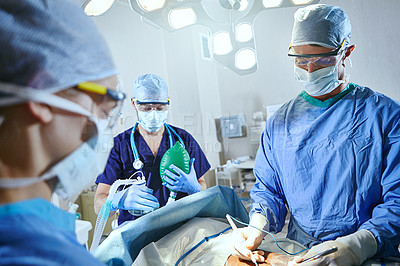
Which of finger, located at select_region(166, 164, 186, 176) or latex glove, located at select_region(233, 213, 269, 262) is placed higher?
finger, located at select_region(166, 164, 186, 176)

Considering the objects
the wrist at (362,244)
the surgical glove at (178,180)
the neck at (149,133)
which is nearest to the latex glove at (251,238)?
the wrist at (362,244)

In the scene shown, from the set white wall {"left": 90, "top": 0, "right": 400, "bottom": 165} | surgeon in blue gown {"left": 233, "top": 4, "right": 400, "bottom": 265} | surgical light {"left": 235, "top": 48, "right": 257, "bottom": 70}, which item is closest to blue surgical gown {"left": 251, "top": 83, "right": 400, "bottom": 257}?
surgeon in blue gown {"left": 233, "top": 4, "right": 400, "bottom": 265}

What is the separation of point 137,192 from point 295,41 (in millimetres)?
1024

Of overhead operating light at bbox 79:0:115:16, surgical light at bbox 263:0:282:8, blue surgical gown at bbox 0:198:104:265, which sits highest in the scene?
surgical light at bbox 263:0:282:8

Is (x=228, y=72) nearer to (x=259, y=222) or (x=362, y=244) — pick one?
(x=259, y=222)

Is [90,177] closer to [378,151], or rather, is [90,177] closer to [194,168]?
[378,151]

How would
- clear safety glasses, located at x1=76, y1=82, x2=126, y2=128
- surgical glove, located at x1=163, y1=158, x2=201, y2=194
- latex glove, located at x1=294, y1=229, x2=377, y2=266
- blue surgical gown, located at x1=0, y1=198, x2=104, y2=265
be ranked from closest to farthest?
1. blue surgical gown, located at x1=0, y1=198, x2=104, y2=265
2. clear safety glasses, located at x1=76, y1=82, x2=126, y2=128
3. latex glove, located at x1=294, y1=229, x2=377, y2=266
4. surgical glove, located at x1=163, y1=158, x2=201, y2=194

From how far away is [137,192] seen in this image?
1.45 meters

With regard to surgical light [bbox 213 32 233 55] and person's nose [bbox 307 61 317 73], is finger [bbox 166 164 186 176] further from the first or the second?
surgical light [bbox 213 32 233 55]

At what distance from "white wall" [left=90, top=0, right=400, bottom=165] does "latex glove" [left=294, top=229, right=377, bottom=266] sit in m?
1.70

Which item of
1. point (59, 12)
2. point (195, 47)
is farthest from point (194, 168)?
point (195, 47)

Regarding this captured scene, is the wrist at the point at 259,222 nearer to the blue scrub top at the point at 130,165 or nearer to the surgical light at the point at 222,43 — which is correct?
the blue scrub top at the point at 130,165

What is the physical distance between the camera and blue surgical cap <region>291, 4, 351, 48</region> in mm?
1154

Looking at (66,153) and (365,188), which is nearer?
(66,153)
